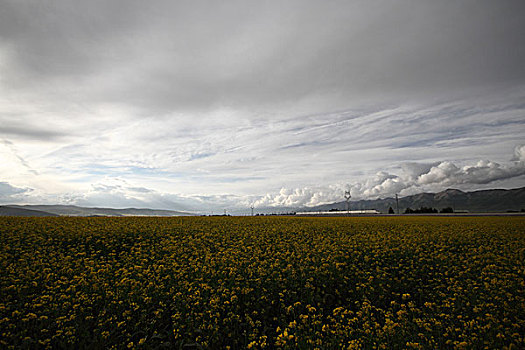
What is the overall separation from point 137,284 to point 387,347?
7920 mm

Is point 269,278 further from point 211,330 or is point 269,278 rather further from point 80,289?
point 80,289

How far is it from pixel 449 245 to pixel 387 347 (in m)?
15.0

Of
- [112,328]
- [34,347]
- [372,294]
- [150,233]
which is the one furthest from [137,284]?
[150,233]

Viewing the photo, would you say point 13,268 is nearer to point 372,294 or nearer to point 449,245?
point 372,294

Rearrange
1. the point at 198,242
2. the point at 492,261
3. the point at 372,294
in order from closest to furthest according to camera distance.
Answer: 1. the point at 372,294
2. the point at 492,261
3. the point at 198,242

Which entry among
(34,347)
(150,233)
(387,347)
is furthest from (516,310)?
(150,233)

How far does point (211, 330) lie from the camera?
25.8ft

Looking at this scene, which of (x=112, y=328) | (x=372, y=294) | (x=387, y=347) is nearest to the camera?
(x=387, y=347)

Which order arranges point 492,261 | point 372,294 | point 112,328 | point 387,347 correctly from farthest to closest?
point 492,261, point 372,294, point 112,328, point 387,347

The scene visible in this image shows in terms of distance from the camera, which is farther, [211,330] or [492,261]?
[492,261]

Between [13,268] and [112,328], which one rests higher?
[13,268]

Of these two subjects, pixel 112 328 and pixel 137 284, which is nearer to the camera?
pixel 112 328

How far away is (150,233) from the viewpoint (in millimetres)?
20594

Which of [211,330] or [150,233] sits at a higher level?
[150,233]
